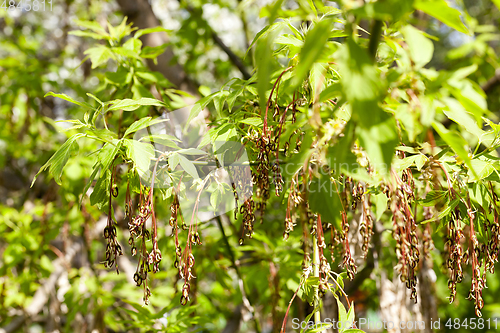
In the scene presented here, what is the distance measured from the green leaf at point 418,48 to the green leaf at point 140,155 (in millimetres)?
479

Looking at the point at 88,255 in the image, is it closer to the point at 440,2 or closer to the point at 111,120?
the point at 111,120

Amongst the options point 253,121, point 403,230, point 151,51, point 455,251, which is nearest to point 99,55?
point 151,51

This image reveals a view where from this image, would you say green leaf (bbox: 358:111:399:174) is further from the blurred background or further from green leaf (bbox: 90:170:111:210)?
the blurred background

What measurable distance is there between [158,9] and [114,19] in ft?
1.75

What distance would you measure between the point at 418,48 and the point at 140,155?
1.65 feet

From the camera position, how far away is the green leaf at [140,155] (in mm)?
623

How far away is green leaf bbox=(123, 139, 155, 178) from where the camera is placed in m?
0.62

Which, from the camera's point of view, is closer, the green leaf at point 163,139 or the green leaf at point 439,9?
the green leaf at point 439,9

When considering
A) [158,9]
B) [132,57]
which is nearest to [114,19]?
[158,9]

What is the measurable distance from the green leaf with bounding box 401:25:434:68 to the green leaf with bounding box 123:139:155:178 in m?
0.48

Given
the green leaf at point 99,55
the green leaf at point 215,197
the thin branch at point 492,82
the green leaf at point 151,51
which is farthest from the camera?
the thin branch at point 492,82

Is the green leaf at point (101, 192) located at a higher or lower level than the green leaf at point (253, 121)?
lower

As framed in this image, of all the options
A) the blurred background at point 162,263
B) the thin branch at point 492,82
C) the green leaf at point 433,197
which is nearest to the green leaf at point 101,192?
the blurred background at point 162,263

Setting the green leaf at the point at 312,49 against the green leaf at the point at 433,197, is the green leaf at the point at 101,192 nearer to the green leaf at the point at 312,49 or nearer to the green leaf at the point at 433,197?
the green leaf at the point at 312,49
